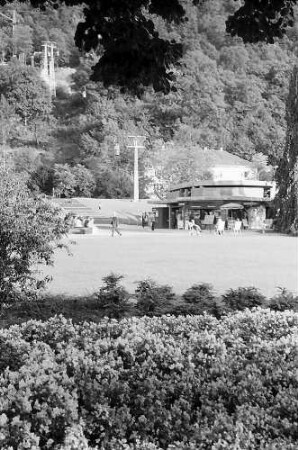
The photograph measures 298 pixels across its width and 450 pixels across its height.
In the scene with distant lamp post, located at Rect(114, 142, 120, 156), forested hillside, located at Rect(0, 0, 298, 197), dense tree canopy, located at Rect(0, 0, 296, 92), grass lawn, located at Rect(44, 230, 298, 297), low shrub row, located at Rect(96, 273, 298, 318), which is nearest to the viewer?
dense tree canopy, located at Rect(0, 0, 296, 92)

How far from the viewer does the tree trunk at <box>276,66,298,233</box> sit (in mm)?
41844

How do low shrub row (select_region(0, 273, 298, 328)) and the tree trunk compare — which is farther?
the tree trunk

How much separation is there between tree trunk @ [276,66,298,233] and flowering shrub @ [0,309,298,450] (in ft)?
119

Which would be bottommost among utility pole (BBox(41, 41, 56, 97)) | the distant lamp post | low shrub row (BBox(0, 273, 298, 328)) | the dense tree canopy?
low shrub row (BBox(0, 273, 298, 328))

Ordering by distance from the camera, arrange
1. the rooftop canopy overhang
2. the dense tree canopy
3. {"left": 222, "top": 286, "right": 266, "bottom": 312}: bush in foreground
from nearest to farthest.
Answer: the dense tree canopy, {"left": 222, "top": 286, "right": 266, "bottom": 312}: bush in foreground, the rooftop canopy overhang

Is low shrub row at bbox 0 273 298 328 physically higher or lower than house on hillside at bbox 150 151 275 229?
lower

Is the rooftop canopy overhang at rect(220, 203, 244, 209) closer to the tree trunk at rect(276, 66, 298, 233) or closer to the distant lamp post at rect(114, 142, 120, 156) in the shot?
the tree trunk at rect(276, 66, 298, 233)

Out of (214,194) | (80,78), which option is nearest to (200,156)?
(214,194)

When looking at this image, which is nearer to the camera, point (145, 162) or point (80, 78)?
point (145, 162)

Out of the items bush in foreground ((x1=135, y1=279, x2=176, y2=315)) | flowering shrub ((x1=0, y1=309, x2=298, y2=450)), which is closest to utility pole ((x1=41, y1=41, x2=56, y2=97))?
bush in foreground ((x1=135, y1=279, x2=176, y2=315))

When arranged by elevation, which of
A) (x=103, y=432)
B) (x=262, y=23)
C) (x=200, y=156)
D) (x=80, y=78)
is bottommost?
(x=103, y=432)

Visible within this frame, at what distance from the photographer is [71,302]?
1064 cm

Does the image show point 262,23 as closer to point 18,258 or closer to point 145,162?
Answer: point 18,258

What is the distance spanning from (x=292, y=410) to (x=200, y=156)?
225 ft
